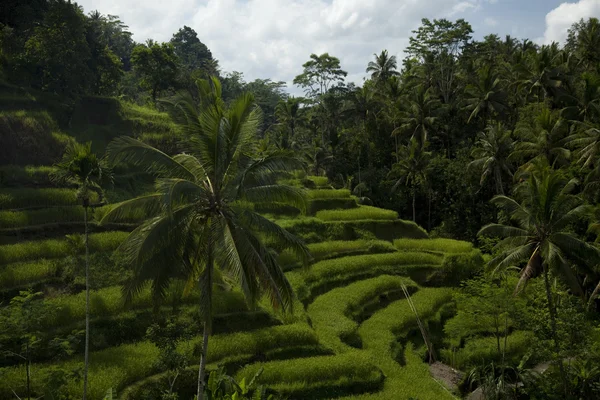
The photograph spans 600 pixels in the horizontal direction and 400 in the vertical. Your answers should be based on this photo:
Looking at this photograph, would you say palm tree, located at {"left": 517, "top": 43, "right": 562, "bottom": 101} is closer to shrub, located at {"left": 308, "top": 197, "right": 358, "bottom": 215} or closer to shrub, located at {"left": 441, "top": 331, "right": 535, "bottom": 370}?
shrub, located at {"left": 308, "top": 197, "right": 358, "bottom": 215}

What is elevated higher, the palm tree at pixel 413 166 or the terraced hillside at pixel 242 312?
the palm tree at pixel 413 166

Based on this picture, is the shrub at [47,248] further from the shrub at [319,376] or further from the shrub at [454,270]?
the shrub at [454,270]

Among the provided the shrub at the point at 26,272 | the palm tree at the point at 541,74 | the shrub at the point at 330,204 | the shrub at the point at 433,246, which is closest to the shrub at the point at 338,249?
the shrub at the point at 433,246

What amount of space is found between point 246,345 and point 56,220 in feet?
32.5

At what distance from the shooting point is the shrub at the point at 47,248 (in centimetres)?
1609

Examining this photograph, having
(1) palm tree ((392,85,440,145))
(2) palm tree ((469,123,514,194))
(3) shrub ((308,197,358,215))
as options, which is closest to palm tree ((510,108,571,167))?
(2) palm tree ((469,123,514,194))

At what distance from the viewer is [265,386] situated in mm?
13367

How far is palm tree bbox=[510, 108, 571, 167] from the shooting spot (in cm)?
2928

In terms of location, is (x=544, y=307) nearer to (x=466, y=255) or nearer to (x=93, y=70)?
(x=466, y=255)

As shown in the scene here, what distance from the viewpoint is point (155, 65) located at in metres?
34.5

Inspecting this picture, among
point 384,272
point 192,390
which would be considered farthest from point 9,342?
point 384,272

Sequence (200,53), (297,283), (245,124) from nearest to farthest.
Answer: (245,124) < (297,283) < (200,53)

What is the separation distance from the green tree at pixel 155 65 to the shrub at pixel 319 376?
2557cm

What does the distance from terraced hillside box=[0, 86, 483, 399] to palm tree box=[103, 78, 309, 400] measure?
5.68 ft
